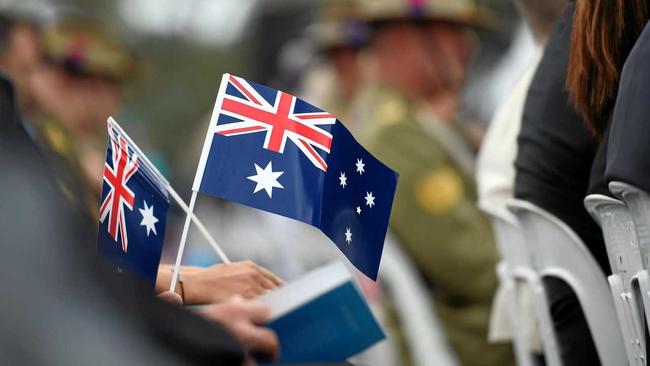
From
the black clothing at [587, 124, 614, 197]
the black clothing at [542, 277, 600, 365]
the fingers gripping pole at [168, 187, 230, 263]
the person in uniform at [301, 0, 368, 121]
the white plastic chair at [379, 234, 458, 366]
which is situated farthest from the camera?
the person in uniform at [301, 0, 368, 121]

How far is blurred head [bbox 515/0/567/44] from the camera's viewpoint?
13.4 feet

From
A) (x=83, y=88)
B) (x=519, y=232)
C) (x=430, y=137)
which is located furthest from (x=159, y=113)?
(x=519, y=232)

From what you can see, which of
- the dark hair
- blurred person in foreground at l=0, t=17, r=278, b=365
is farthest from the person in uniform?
blurred person in foreground at l=0, t=17, r=278, b=365

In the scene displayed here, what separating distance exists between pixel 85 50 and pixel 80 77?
0.66 ft

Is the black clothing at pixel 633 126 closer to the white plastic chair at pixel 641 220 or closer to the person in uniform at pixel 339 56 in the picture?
the white plastic chair at pixel 641 220

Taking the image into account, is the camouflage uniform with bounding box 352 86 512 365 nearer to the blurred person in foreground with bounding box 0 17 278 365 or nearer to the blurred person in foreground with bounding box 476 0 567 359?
the blurred person in foreground with bounding box 476 0 567 359

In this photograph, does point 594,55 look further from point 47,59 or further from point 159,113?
point 159,113

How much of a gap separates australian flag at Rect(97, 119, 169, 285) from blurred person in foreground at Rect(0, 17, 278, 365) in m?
0.75

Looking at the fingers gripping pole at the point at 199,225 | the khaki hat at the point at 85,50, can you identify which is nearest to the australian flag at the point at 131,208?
the fingers gripping pole at the point at 199,225

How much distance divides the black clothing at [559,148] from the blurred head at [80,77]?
14.2 feet

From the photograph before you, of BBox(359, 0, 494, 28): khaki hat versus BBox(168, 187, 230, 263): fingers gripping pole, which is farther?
BBox(359, 0, 494, 28): khaki hat

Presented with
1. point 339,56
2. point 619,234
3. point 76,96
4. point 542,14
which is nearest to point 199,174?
point 619,234

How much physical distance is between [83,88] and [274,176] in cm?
569

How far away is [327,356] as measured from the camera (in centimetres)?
240
